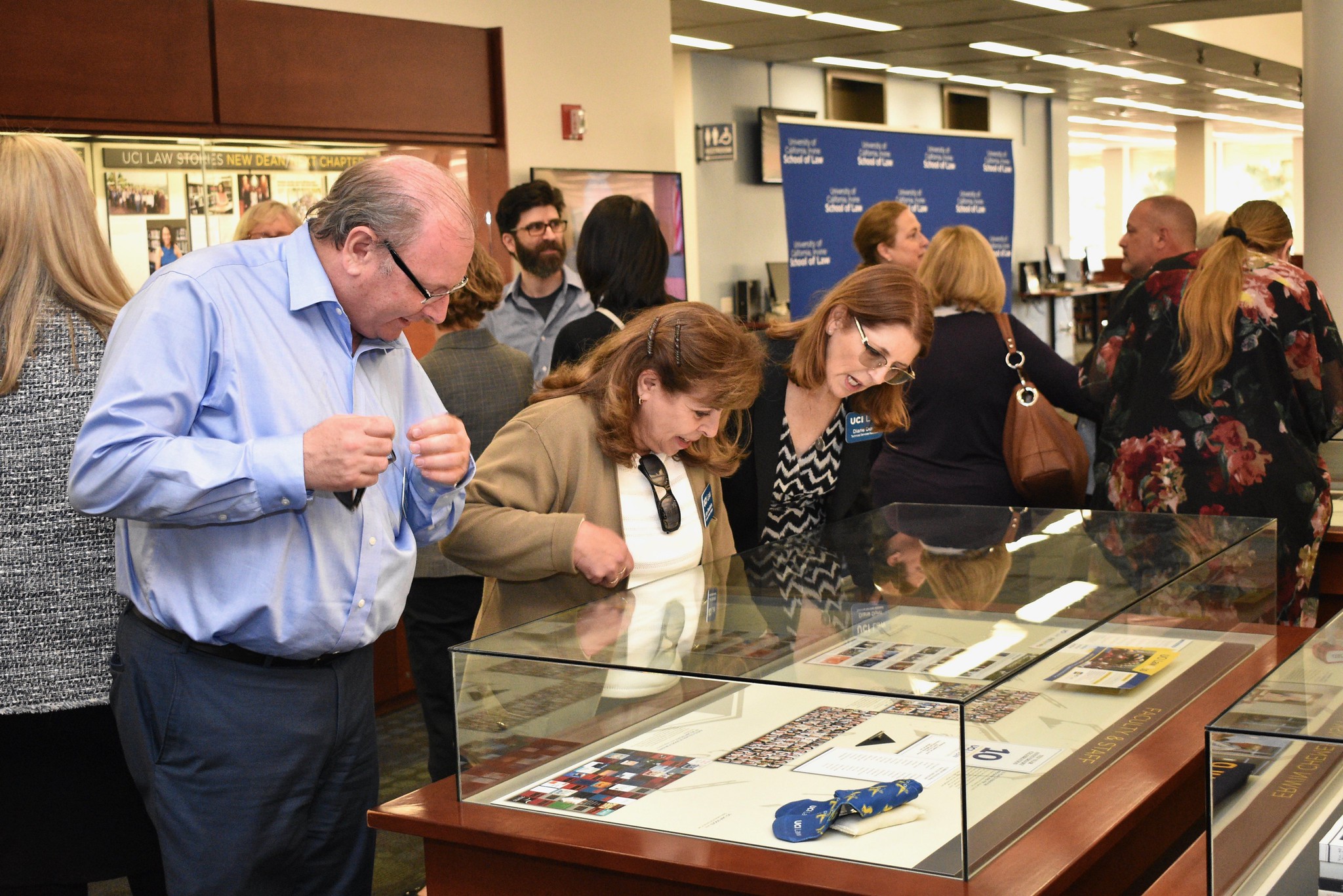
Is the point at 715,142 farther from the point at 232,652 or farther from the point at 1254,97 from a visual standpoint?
the point at 232,652

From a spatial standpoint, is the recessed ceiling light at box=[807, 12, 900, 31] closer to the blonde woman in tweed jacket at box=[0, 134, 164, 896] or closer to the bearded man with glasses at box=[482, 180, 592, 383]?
the bearded man with glasses at box=[482, 180, 592, 383]

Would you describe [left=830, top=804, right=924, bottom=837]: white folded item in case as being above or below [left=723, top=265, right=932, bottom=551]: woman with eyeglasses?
below

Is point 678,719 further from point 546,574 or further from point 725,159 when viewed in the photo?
point 725,159

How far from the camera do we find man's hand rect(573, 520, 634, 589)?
2145 mm

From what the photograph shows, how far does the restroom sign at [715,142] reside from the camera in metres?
11.4

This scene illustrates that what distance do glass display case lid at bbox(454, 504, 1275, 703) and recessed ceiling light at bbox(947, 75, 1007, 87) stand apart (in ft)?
40.6

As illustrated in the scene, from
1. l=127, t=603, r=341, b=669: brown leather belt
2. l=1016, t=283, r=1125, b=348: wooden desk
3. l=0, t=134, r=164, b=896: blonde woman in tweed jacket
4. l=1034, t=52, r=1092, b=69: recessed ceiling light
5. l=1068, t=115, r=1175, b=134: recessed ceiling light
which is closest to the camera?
l=127, t=603, r=341, b=669: brown leather belt

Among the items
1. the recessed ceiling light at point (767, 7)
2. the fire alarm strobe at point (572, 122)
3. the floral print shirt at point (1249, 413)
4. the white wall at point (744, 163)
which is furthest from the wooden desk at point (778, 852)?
the white wall at point (744, 163)

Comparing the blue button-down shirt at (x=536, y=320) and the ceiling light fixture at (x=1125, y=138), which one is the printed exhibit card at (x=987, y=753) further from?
the ceiling light fixture at (x=1125, y=138)

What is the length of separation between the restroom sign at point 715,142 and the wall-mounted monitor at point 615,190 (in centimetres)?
403

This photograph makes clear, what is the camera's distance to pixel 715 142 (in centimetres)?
1151

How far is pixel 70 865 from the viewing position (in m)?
2.16

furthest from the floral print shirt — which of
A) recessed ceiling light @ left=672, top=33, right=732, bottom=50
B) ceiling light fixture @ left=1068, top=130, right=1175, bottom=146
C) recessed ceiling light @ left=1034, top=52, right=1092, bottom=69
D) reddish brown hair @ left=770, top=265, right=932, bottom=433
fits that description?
ceiling light fixture @ left=1068, top=130, right=1175, bottom=146

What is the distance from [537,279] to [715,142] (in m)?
7.50
